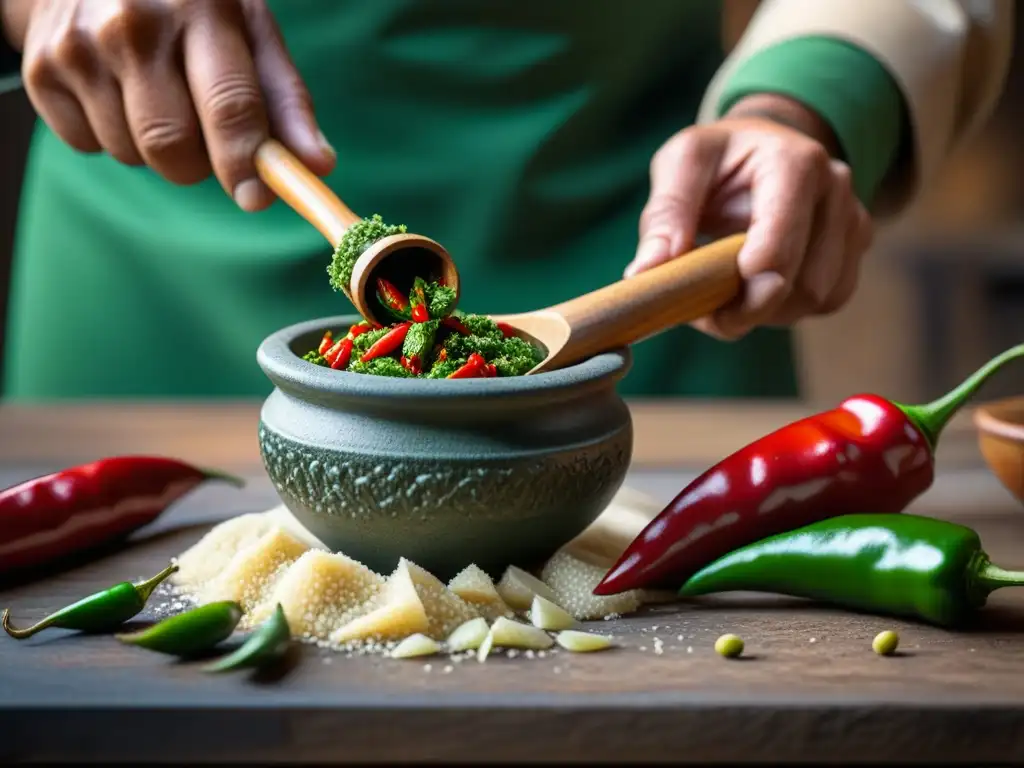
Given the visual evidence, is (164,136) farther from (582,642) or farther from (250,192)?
(582,642)

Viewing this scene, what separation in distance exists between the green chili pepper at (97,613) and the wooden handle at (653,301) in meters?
0.53

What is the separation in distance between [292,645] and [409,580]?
13cm

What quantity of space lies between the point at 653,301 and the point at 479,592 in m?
0.44

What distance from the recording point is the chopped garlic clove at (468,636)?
47.7 inches

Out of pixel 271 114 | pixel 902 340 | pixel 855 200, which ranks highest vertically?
pixel 271 114

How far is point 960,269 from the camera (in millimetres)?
4402

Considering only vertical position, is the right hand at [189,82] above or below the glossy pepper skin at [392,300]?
above

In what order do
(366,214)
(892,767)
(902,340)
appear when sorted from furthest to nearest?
(902,340) < (366,214) < (892,767)

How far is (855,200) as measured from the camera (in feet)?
6.40

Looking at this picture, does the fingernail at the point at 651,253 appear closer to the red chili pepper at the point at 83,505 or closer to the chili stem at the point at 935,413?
the chili stem at the point at 935,413

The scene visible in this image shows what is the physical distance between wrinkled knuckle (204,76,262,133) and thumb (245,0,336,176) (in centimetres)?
6

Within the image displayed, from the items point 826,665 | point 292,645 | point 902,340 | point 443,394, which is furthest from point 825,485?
point 902,340

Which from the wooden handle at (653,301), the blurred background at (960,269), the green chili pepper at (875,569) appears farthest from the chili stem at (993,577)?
the blurred background at (960,269)

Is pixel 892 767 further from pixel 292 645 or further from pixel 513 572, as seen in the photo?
pixel 292 645
